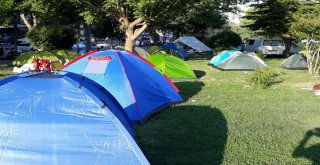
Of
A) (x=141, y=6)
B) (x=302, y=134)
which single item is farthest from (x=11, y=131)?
(x=141, y=6)

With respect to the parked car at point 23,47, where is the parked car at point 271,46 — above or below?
below

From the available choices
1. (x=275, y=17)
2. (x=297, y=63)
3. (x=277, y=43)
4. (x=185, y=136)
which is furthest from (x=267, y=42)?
(x=185, y=136)

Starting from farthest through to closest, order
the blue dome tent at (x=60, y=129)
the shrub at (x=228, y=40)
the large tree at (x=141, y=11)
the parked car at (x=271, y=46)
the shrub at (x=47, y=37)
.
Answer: the shrub at (x=228, y=40), the parked car at (x=271, y=46), the shrub at (x=47, y=37), the large tree at (x=141, y=11), the blue dome tent at (x=60, y=129)

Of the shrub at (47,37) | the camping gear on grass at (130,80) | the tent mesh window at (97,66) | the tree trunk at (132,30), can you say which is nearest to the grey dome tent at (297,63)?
the tree trunk at (132,30)

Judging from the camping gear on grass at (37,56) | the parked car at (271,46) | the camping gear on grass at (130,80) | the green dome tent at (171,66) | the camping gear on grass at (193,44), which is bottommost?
the camping gear on grass at (193,44)

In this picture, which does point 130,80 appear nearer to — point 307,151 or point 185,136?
point 185,136

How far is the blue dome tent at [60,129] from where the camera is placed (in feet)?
15.8

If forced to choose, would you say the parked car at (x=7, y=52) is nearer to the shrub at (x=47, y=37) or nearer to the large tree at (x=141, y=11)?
the shrub at (x=47, y=37)

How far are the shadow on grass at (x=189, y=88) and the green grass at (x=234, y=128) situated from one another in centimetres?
3

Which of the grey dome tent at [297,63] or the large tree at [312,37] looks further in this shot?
the grey dome tent at [297,63]

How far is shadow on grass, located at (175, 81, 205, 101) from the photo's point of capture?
1120 cm

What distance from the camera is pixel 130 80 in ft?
27.8

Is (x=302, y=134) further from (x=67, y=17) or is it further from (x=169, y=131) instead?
(x=67, y=17)

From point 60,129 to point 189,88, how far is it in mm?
7815
